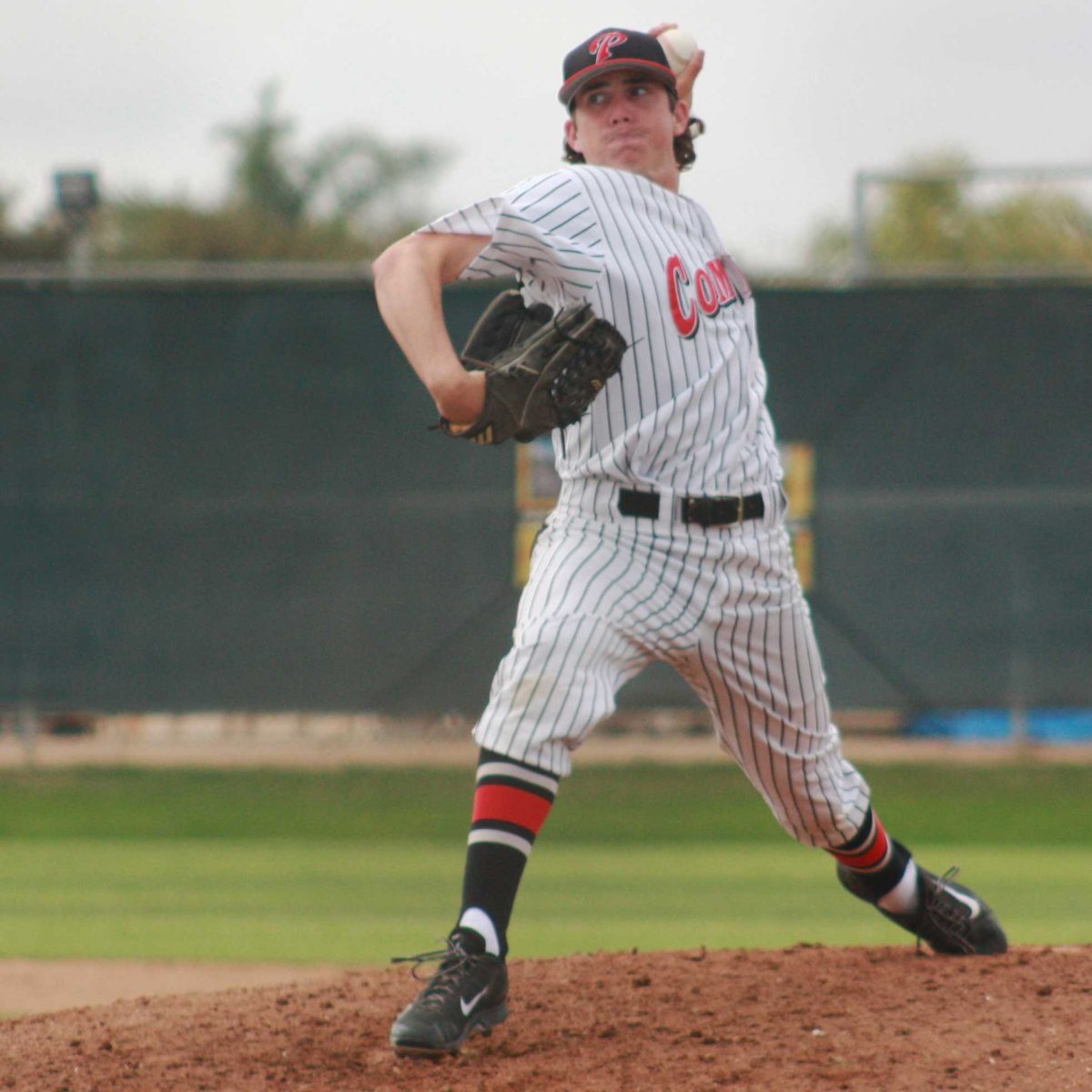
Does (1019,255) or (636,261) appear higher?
(1019,255)

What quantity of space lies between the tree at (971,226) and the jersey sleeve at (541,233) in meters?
5.58

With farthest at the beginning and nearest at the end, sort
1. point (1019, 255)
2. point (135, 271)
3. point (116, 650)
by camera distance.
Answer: point (1019, 255), point (135, 271), point (116, 650)

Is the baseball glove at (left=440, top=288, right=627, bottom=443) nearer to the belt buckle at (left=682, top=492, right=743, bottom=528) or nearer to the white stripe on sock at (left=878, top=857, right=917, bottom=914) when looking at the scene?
the belt buckle at (left=682, top=492, right=743, bottom=528)

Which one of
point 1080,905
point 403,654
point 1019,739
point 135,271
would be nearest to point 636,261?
point 1080,905

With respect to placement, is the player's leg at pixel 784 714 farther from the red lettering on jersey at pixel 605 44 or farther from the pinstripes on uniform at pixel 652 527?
the red lettering on jersey at pixel 605 44

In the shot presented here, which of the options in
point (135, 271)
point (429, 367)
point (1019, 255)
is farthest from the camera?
point (1019, 255)

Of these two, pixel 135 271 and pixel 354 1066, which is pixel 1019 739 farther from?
pixel 354 1066

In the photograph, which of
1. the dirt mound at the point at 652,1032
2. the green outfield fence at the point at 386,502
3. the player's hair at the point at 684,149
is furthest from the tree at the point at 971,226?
the dirt mound at the point at 652,1032

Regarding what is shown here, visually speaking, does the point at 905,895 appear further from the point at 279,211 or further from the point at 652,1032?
the point at 279,211

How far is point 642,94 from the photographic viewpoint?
3113 millimetres

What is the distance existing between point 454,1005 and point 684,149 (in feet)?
5.97

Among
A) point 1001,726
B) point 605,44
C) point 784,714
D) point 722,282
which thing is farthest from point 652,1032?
point 1001,726

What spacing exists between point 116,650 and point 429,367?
18.6 ft

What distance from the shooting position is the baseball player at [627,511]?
274 cm
